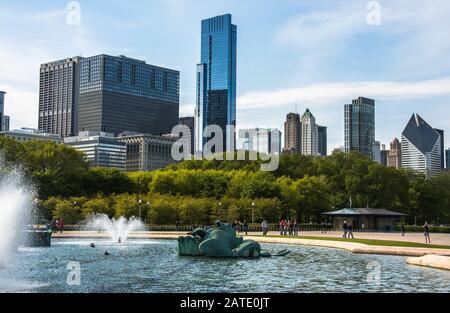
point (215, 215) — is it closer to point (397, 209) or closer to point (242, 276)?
point (397, 209)

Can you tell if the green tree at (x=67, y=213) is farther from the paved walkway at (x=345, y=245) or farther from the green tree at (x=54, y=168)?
the paved walkway at (x=345, y=245)

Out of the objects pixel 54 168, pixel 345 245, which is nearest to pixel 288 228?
pixel 345 245

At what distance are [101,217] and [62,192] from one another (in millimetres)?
14825

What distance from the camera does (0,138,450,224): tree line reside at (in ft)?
248

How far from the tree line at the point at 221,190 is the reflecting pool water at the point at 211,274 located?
138ft

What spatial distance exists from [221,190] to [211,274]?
219ft

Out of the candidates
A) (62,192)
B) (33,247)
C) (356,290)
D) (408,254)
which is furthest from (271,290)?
(62,192)

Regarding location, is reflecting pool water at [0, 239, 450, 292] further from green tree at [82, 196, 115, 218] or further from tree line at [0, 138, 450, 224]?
tree line at [0, 138, 450, 224]

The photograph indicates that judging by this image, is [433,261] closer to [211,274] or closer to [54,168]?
[211,274]

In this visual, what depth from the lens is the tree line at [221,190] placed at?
248 feet

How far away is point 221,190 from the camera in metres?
91.1

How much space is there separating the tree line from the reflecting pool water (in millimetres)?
42058

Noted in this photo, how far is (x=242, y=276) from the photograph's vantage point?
23.7 metres

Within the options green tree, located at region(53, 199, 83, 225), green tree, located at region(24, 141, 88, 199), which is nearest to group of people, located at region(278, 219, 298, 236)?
green tree, located at region(53, 199, 83, 225)
